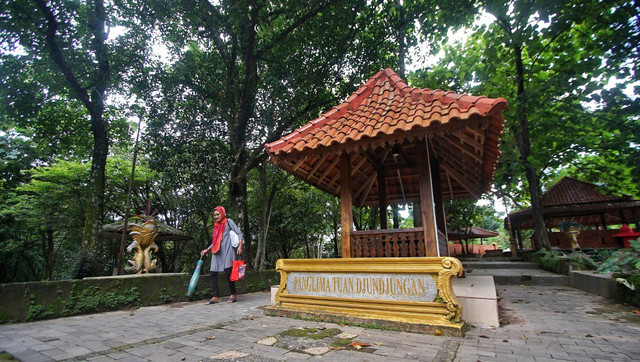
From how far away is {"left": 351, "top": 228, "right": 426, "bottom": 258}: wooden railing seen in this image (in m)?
4.30

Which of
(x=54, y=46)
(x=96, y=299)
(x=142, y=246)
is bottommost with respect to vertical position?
(x=96, y=299)

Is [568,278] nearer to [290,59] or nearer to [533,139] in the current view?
[533,139]

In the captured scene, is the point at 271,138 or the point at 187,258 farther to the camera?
the point at 187,258

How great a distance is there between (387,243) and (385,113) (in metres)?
1.99

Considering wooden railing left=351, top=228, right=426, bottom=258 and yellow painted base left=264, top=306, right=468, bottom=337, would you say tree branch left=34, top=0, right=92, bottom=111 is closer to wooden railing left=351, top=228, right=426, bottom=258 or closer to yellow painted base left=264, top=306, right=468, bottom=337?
yellow painted base left=264, top=306, right=468, bottom=337

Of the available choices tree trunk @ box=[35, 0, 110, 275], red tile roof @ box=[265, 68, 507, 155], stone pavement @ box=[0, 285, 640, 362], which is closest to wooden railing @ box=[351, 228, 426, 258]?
stone pavement @ box=[0, 285, 640, 362]

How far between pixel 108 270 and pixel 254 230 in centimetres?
1001

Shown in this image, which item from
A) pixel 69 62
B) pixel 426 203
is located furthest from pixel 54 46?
pixel 426 203

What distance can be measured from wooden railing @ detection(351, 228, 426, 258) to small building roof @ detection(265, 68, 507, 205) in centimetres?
132

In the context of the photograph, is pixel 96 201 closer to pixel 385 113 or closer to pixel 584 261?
pixel 385 113

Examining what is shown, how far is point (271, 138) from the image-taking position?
10.6 metres

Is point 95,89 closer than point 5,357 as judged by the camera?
No

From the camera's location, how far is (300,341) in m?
3.11

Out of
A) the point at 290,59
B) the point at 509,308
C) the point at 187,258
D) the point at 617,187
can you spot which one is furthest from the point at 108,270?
the point at 617,187
